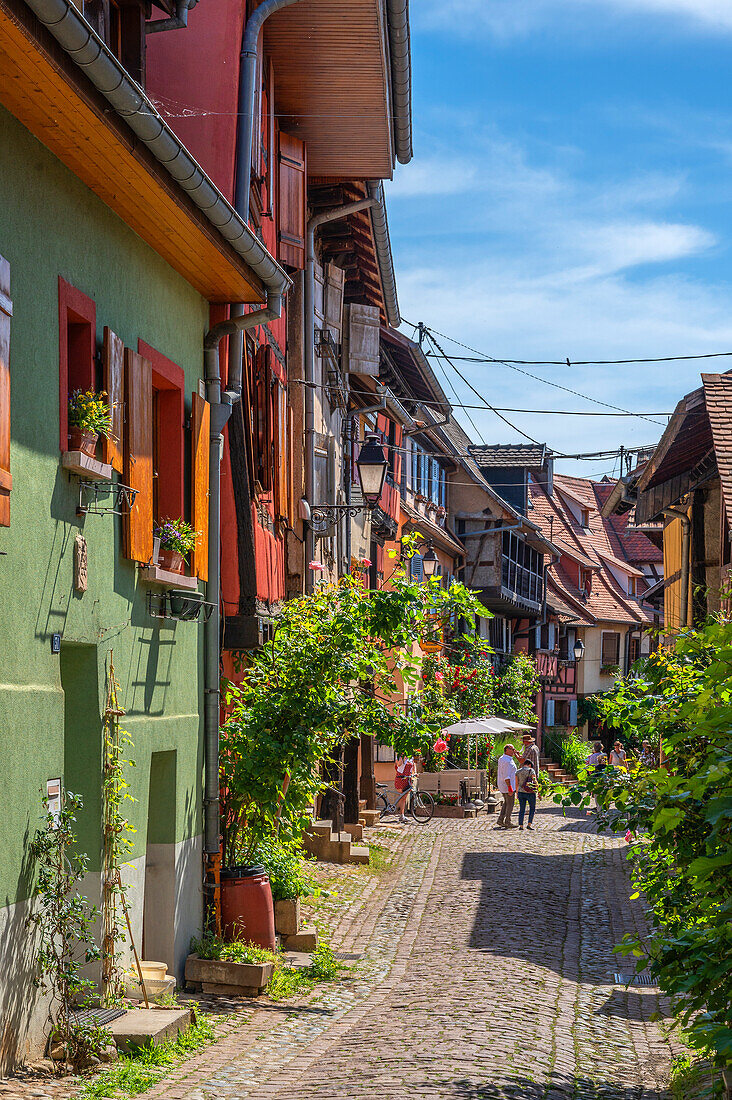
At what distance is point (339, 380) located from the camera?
2050 centimetres

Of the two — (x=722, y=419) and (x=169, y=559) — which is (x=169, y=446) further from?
(x=722, y=419)

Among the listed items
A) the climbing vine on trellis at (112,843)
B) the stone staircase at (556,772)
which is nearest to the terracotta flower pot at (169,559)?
the climbing vine on trellis at (112,843)

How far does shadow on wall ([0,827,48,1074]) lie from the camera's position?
6.36 m

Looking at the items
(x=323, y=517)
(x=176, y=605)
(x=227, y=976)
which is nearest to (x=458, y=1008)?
(x=227, y=976)

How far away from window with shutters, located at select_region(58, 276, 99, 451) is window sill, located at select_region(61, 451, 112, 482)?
0.07m

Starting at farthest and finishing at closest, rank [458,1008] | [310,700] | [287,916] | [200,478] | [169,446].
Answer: [287,916] → [310,700] → [200,478] → [169,446] → [458,1008]

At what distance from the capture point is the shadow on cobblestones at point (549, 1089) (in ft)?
21.0

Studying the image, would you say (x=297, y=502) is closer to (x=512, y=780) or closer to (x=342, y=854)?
(x=342, y=854)

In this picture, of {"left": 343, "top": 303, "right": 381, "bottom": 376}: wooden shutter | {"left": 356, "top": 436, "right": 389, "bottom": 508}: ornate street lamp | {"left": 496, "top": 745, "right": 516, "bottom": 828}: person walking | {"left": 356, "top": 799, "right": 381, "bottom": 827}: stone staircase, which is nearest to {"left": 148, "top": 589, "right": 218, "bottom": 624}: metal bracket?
{"left": 356, "top": 436, "right": 389, "bottom": 508}: ornate street lamp

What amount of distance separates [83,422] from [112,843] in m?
2.48

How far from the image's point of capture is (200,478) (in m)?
10.1

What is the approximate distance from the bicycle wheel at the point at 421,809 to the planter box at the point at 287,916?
12.8 m

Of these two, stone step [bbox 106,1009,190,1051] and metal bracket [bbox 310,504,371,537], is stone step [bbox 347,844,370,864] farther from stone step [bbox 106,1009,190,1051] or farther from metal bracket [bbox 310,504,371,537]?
stone step [bbox 106,1009,190,1051]

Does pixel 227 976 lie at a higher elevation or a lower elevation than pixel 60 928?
lower
